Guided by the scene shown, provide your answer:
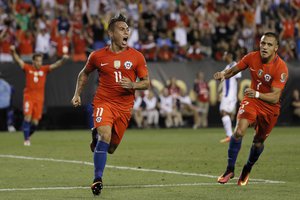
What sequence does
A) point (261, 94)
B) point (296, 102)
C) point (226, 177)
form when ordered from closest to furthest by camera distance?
point (261, 94), point (226, 177), point (296, 102)

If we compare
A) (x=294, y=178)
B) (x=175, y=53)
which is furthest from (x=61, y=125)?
(x=294, y=178)

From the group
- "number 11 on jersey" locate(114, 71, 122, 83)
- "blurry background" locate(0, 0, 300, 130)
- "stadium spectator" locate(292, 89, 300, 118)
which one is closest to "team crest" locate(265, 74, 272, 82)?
"number 11 on jersey" locate(114, 71, 122, 83)

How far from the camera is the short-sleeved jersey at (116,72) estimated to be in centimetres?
1266

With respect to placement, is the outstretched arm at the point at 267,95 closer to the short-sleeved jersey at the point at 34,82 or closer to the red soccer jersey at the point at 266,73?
the red soccer jersey at the point at 266,73

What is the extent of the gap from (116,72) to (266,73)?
7.34 ft

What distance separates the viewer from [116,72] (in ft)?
41.6

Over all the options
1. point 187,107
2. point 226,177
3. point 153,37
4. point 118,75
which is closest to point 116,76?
point 118,75

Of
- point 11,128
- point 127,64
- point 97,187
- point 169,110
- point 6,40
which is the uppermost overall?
point 127,64

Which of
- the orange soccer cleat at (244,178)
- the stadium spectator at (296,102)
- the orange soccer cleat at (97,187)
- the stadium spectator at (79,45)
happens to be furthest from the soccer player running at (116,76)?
the stadium spectator at (296,102)

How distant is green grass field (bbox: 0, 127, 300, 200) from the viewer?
1232 centimetres

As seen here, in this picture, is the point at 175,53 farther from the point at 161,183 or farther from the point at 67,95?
the point at 161,183

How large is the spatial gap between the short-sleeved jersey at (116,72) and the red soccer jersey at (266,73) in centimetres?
171

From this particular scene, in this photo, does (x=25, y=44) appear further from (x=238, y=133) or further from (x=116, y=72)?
(x=116, y=72)

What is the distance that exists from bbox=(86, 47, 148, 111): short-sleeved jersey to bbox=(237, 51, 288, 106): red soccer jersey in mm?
1712
